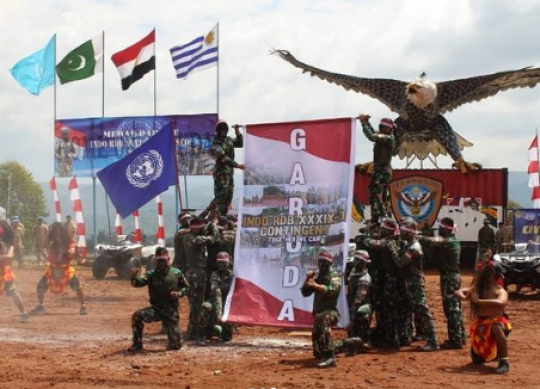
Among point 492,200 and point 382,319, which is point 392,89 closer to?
point 492,200

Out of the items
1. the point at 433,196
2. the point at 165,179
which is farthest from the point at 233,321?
the point at 433,196

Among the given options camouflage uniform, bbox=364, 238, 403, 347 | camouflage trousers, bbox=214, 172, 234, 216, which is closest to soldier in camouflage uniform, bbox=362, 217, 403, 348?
camouflage uniform, bbox=364, 238, 403, 347

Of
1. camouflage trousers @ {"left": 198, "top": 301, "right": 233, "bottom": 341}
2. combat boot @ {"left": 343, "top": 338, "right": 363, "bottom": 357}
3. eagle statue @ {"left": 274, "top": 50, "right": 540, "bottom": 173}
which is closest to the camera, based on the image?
combat boot @ {"left": 343, "top": 338, "right": 363, "bottom": 357}

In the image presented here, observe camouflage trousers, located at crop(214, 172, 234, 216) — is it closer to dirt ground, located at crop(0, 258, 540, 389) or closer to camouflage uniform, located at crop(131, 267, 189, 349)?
dirt ground, located at crop(0, 258, 540, 389)

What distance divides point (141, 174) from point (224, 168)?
360 cm

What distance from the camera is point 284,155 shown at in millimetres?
13820

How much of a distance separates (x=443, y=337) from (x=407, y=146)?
674 inches

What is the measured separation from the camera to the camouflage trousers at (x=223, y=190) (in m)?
15.6

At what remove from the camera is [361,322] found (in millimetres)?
13117

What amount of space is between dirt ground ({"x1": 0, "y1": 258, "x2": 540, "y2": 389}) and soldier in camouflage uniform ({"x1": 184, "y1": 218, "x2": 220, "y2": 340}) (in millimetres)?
611

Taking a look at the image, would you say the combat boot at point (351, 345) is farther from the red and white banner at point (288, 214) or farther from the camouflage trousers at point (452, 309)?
the camouflage trousers at point (452, 309)

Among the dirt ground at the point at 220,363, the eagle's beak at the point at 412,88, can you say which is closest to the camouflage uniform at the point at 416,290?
the dirt ground at the point at 220,363

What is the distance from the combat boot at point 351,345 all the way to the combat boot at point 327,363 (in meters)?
0.81

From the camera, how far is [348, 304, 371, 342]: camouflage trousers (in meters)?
13.0
